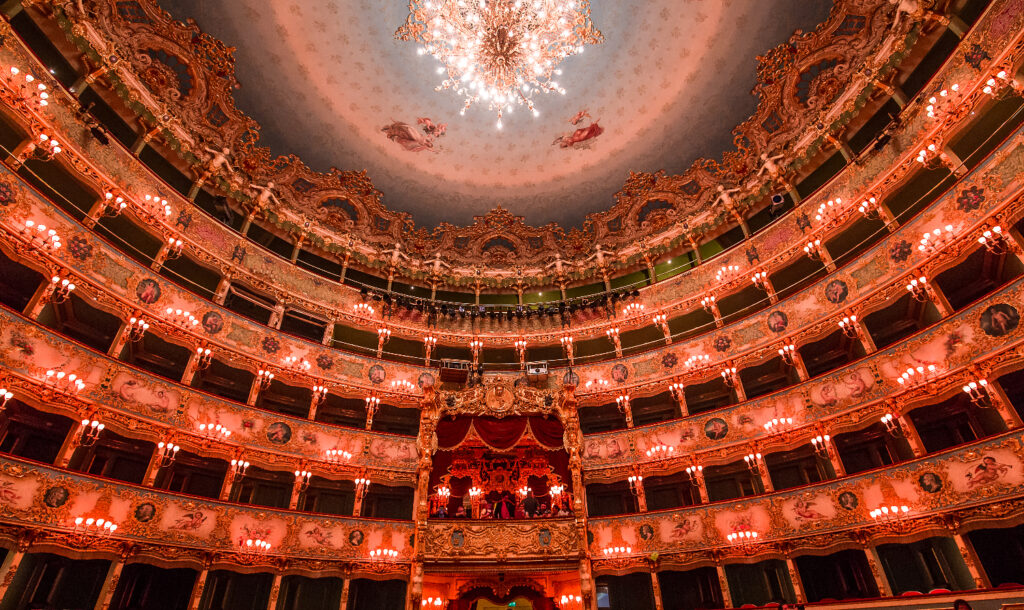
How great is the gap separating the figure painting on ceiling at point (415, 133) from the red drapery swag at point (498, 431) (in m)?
12.6

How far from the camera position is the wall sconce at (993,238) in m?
11.5

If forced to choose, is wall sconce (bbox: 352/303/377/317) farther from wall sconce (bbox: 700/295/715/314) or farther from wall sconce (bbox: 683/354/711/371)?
wall sconce (bbox: 700/295/715/314)

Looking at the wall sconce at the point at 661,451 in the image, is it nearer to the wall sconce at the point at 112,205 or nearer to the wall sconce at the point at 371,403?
the wall sconce at the point at 371,403

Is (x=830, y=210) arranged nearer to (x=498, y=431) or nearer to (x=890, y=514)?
(x=890, y=514)

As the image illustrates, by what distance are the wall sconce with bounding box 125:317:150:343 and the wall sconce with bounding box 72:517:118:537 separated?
4961mm

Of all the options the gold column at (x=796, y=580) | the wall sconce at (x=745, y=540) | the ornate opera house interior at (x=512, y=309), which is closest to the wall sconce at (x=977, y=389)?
the ornate opera house interior at (x=512, y=309)

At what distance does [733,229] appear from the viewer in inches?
829

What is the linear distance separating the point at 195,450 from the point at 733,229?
2123cm

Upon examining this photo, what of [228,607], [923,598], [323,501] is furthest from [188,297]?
[923,598]

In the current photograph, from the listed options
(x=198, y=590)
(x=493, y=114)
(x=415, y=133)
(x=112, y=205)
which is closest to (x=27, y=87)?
(x=112, y=205)

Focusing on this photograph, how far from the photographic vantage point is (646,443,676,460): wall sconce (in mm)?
16531

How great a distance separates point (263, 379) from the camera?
1695 cm

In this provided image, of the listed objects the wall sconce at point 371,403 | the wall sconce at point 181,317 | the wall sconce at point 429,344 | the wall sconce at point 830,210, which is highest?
the wall sconce at point 830,210

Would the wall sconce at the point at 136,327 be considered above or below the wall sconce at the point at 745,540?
above
